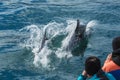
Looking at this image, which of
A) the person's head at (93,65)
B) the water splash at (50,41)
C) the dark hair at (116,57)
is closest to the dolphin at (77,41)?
the water splash at (50,41)

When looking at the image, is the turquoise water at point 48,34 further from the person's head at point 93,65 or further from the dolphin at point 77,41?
the person's head at point 93,65

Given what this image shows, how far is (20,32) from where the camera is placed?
17.0 meters

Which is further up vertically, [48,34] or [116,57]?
[116,57]

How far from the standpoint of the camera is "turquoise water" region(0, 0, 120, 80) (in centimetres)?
1277

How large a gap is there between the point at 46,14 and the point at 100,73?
37.7ft

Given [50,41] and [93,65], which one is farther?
[50,41]

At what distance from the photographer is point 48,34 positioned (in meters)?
15.9

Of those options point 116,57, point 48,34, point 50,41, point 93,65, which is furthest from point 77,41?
point 93,65

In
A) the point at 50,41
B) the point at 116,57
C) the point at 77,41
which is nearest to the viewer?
the point at 116,57

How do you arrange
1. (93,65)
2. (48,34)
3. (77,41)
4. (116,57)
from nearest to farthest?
1. (93,65)
2. (116,57)
3. (77,41)
4. (48,34)

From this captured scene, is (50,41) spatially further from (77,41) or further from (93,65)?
(93,65)

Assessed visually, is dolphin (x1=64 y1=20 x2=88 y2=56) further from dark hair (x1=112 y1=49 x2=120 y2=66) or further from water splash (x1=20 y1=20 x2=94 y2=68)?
dark hair (x1=112 y1=49 x2=120 y2=66)

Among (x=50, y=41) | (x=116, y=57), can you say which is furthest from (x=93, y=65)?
(x=50, y=41)

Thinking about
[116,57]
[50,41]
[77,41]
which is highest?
[116,57]
